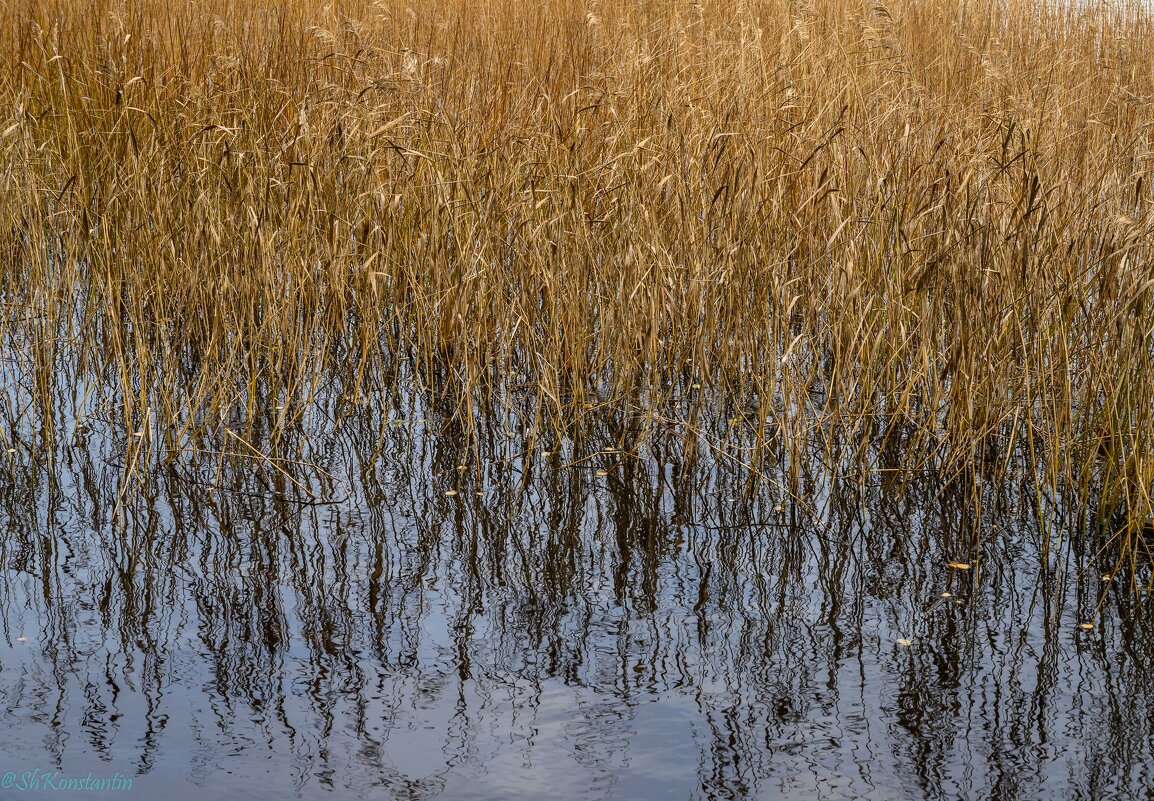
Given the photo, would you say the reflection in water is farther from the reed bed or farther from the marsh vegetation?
the reed bed

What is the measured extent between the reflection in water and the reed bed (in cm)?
19

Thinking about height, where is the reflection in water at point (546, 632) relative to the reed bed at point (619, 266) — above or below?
below

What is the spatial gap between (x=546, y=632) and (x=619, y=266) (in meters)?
1.54

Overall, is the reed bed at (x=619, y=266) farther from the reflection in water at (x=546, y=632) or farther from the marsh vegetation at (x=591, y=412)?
the reflection in water at (x=546, y=632)

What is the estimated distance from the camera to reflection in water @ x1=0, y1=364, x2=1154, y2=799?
1.78 m

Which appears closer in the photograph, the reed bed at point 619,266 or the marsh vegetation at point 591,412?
the marsh vegetation at point 591,412

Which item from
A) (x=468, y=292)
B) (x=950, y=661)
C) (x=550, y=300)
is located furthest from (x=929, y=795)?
(x=468, y=292)

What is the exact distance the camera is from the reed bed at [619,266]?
2.82m

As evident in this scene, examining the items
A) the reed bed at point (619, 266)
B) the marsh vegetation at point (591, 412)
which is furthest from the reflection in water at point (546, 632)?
the reed bed at point (619, 266)

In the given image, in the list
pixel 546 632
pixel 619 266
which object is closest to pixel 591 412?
pixel 619 266

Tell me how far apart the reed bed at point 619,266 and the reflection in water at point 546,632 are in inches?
7.4

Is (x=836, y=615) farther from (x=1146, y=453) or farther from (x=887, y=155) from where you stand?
(x=887, y=155)

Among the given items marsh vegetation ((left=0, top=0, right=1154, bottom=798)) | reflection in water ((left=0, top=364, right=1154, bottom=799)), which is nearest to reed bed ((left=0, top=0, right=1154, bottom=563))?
marsh vegetation ((left=0, top=0, right=1154, bottom=798))

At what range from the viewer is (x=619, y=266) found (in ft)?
11.2
